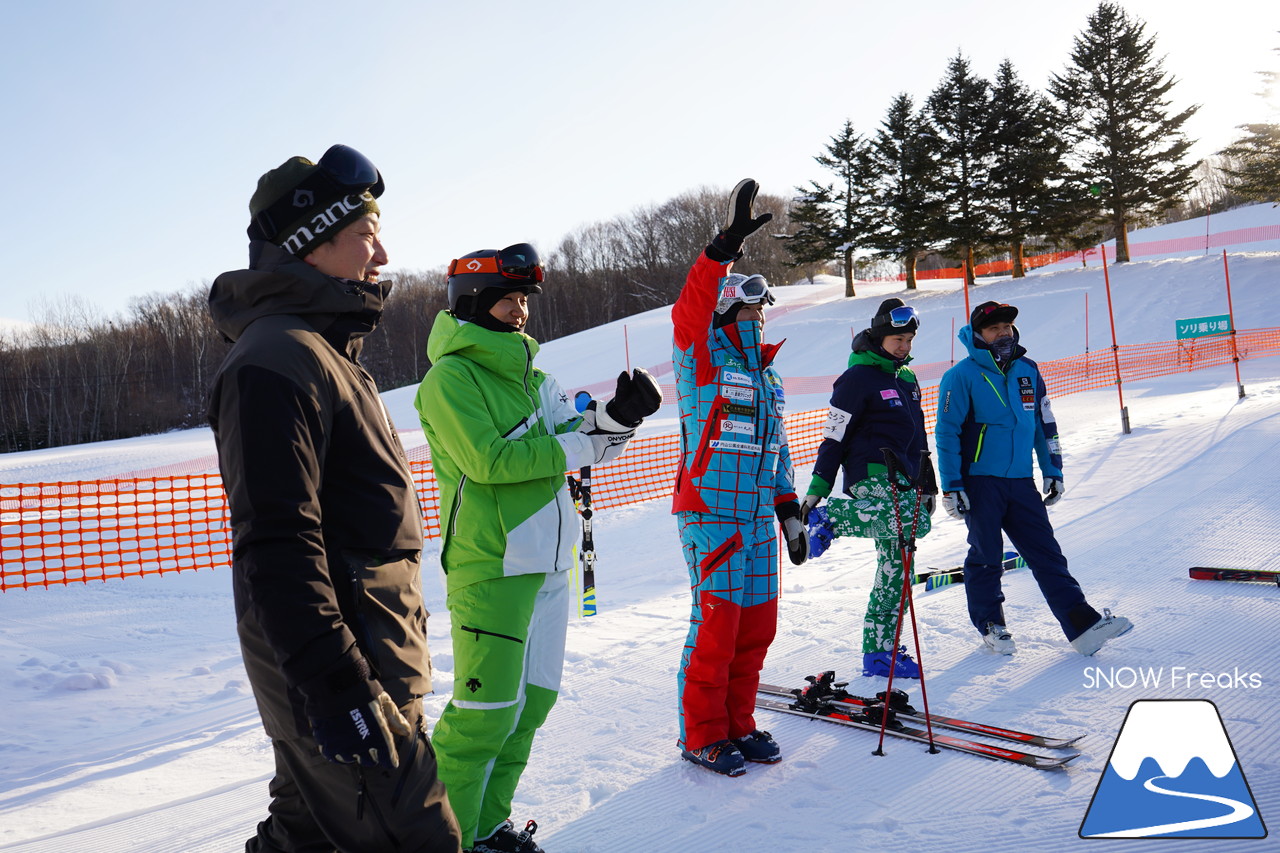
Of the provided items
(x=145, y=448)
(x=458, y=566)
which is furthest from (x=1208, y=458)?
(x=145, y=448)

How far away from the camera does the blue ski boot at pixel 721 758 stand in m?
3.41

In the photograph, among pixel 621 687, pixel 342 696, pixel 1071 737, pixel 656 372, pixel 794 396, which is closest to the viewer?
pixel 342 696

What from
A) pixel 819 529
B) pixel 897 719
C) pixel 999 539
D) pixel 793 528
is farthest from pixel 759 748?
pixel 999 539

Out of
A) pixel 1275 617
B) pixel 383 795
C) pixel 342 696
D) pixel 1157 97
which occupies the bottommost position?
pixel 1275 617

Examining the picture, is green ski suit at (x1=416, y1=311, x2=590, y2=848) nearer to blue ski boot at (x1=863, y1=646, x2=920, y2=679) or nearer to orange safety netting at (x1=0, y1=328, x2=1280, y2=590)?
blue ski boot at (x1=863, y1=646, x2=920, y2=679)

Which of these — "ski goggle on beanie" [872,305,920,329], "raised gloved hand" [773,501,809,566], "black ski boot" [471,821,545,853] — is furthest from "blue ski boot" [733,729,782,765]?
"ski goggle on beanie" [872,305,920,329]

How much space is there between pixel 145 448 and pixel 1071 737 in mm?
26057

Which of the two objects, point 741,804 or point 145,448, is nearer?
point 741,804

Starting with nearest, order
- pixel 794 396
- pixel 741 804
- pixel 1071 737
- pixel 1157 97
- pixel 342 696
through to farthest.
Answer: pixel 342 696 < pixel 741 804 < pixel 1071 737 < pixel 794 396 < pixel 1157 97

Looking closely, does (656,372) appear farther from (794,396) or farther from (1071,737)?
(1071,737)

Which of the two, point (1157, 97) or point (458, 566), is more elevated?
point (1157, 97)

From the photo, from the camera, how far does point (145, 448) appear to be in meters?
24.2

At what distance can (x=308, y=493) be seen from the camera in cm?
159

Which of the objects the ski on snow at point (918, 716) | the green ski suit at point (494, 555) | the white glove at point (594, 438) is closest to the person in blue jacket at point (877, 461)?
the ski on snow at point (918, 716)
